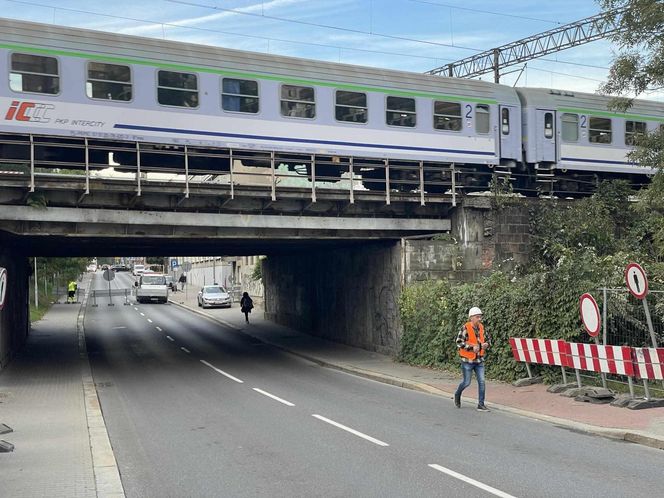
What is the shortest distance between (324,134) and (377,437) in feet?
42.3

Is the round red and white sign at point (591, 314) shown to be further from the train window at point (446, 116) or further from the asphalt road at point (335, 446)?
the train window at point (446, 116)

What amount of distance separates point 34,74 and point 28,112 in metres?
0.97

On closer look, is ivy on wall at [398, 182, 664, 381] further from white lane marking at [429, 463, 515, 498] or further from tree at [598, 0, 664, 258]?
white lane marking at [429, 463, 515, 498]

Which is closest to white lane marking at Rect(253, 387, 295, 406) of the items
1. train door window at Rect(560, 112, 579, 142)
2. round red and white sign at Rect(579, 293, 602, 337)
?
round red and white sign at Rect(579, 293, 602, 337)

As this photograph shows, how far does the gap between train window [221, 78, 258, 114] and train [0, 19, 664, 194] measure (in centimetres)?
3

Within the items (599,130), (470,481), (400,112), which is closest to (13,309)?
(400,112)

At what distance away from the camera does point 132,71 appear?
19500 millimetres

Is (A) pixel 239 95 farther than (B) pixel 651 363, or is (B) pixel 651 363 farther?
(A) pixel 239 95

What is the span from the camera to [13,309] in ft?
78.5

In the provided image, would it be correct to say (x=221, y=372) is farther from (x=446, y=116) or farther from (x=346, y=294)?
(x=446, y=116)

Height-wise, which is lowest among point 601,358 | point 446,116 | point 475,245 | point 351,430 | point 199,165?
point 351,430

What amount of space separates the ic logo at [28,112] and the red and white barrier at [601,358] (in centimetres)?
1318

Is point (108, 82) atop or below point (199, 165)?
atop

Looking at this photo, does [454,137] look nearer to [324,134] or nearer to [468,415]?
[324,134]
